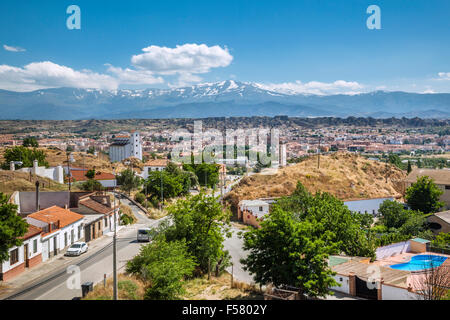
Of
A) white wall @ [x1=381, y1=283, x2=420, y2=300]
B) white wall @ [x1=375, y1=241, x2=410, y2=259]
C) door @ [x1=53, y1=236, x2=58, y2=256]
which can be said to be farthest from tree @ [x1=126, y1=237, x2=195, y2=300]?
white wall @ [x1=375, y1=241, x2=410, y2=259]

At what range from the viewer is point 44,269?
61.3ft

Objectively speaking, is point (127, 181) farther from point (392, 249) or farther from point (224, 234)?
point (392, 249)

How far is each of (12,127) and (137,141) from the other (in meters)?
98.8

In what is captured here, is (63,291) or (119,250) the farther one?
(119,250)

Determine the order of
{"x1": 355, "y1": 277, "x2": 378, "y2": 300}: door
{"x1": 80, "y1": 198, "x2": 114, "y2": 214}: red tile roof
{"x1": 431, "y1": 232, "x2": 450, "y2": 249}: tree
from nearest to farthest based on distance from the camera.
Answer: {"x1": 355, "y1": 277, "x2": 378, "y2": 300}: door
{"x1": 431, "y1": 232, "x2": 450, "y2": 249}: tree
{"x1": 80, "y1": 198, "x2": 114, "y2": 214}: red tile roof

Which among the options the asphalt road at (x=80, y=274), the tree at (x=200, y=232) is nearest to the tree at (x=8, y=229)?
the asphalt road at (x=80, y=274)

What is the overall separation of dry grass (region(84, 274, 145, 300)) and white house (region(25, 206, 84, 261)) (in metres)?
8.94

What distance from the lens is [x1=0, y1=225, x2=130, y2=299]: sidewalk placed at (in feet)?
51.8

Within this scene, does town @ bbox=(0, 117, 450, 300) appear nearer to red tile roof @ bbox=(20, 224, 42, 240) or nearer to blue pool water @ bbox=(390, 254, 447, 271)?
red tile roof @ bbox=(20, 224, 42, 240)

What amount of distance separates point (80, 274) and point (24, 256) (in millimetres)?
3214

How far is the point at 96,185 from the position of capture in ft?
132

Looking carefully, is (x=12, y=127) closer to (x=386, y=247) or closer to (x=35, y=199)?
(x=35, y=199)

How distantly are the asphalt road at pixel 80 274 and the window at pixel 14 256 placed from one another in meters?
1.57
